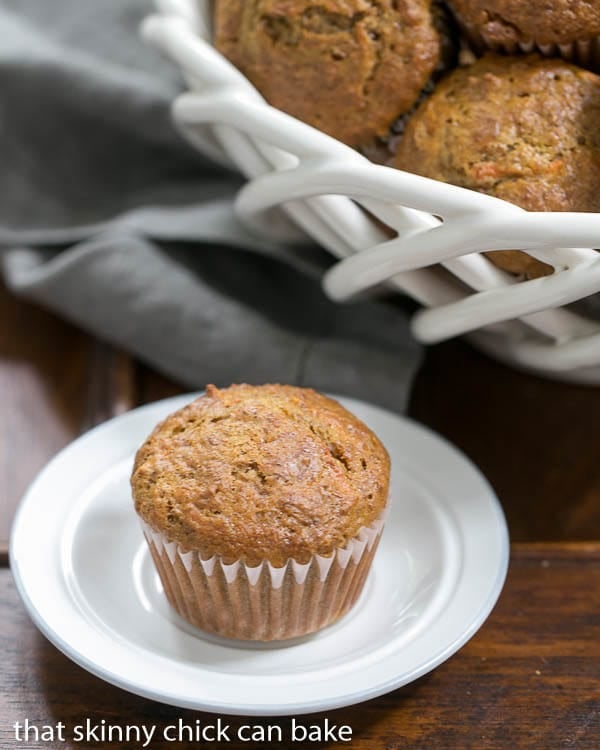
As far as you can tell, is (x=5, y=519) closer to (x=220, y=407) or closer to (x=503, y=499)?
(x=220, y=407)

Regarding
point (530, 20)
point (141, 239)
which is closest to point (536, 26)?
point (530, 20)

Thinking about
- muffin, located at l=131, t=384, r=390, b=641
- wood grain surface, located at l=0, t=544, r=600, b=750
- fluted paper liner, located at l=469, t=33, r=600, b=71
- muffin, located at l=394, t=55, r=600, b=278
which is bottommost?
wood grain surface, located at l=0, t=544, r=600, b=750

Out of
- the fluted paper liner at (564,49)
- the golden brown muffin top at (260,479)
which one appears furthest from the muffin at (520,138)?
the golden brown muffin top at (260,479)

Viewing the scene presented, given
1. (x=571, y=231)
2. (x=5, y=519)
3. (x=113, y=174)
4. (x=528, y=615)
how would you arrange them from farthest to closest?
(x=113, y=174)
(x=5, y=519)
(x=528, y=615)
(x=571, y=231)

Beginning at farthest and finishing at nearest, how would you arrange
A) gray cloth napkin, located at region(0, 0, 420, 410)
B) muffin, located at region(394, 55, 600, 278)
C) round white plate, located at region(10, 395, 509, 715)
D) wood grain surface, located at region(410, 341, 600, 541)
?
gray cloth napkin, located at region(0, 0, 420, 410) < wood grain surface, located at region(410, 341, 600, 541) < muffin, located at region(394, 55, 600, 278) < round white plate, located at region(10, 395, 509, 715)

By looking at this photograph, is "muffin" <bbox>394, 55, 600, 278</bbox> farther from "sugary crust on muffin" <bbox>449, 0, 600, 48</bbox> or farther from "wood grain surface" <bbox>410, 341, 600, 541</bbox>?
"wood grain surface" <bbox>410, 341, 600, 541</bbox>

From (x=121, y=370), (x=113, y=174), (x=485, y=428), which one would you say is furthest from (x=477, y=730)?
(x=113, y=174)

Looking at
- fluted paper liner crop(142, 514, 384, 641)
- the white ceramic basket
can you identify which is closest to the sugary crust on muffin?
the white ceramic basket
